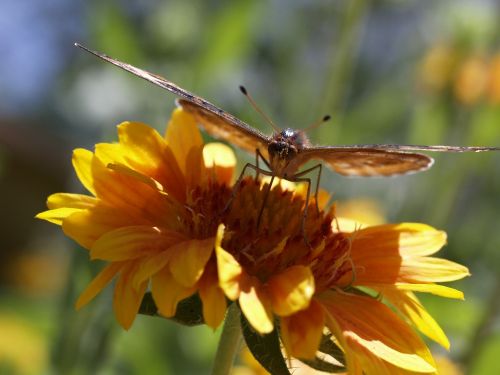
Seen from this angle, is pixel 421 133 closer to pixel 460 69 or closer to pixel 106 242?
pixel 460 69

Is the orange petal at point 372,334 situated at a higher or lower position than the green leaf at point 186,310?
higher

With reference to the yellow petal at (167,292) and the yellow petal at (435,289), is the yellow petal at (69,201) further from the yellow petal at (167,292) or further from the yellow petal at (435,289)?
the yellow petal at (435,289)

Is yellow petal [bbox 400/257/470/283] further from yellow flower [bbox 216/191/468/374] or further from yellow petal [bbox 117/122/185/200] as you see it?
yellow petal [bbox 117/122/185/200]

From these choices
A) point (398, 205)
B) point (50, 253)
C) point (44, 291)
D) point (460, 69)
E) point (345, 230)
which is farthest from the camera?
point (50, 253)

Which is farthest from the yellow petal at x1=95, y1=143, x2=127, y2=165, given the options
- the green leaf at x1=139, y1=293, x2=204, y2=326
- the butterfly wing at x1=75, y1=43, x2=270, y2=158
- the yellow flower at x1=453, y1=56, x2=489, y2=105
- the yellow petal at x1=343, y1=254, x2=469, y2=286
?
the yellow flower at x1=453, y1=56, x2=489, y2=105

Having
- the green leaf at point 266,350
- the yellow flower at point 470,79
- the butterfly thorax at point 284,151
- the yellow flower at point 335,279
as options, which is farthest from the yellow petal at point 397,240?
the yellow flower at point 470,79

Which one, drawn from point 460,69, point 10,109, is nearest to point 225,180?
point 460,69

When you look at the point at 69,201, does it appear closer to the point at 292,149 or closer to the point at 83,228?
the point at 83,228
